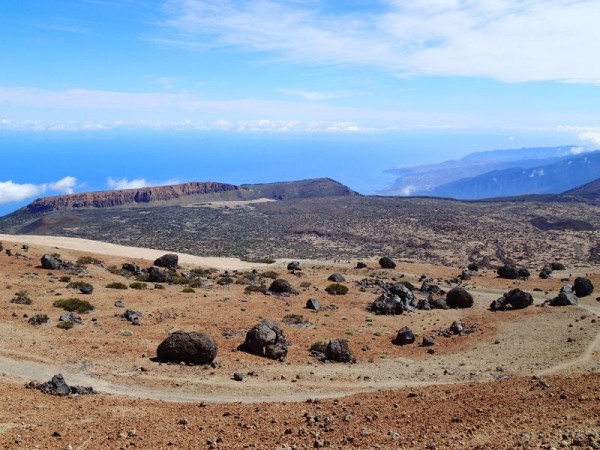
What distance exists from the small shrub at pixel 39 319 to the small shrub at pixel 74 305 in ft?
8.25

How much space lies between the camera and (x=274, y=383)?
18781mm

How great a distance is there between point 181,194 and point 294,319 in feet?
451

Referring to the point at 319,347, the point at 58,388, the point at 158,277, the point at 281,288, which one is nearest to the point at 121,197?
the point at 158,277

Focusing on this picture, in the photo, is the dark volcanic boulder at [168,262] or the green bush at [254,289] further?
the dark volcanic boulder at [168,262]

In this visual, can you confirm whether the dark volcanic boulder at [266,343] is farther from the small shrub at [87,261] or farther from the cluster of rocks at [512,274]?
the cluster of rocks at [512,274]

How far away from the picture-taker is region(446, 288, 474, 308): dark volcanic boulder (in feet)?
117

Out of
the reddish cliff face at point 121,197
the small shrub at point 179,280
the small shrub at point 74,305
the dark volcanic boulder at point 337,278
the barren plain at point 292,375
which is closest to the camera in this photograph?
the barren plain at point 292,375

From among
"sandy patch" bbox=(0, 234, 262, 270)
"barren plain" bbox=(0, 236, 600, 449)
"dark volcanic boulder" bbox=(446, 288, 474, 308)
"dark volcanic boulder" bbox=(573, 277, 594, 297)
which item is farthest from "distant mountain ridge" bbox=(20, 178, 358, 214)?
"dark volcanic boulder" bbox=(573, 277, 594, 297)

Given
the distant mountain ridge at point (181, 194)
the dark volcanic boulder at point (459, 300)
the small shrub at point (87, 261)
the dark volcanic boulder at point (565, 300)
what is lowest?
the dark volcanic boulder at point (565, 300)

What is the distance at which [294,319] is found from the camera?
95.0 feet

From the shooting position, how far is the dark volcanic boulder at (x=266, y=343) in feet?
71.8

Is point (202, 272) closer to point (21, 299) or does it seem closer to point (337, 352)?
point (21, 299)

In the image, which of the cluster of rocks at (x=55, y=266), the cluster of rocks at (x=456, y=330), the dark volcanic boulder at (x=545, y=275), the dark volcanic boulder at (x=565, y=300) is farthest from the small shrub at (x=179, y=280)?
the dark volcanic boulder at (x=545, y=275)

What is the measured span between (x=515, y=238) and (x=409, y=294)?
193 feet
